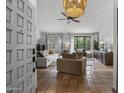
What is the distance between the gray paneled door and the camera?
182 cm

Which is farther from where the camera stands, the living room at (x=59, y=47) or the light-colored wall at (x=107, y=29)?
the light-colored wall at (x=107, y=29)

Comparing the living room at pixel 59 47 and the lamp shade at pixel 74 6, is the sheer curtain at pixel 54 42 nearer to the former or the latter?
the living room at pixel 59 47

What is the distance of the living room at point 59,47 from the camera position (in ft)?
6.86

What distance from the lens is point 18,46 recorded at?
7.05 ft

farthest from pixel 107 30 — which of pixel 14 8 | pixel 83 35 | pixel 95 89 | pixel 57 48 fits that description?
pixel 14 8

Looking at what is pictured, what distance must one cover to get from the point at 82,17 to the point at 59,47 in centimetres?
457

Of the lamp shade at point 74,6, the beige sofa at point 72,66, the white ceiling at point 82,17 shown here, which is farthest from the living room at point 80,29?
the lamp shade at point 74,6

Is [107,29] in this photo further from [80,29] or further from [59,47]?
[59,47]

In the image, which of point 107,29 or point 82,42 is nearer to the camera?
point 107,29

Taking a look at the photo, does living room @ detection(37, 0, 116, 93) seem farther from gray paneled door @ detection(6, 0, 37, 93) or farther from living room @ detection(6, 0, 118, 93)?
gray paneled door @ detection(6, 0, 37, 93)

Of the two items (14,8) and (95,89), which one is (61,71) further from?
(14,8)

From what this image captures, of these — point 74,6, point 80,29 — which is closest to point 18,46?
point 74,6

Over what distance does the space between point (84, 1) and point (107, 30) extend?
1039 cm

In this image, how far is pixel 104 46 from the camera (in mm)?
13797
